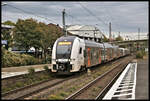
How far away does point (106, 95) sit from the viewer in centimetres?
1148

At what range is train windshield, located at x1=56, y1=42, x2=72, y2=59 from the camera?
18.6 meters

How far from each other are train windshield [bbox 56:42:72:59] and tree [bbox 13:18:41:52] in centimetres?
1893

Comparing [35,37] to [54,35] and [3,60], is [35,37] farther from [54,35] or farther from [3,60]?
[3,60]

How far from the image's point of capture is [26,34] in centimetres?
3741

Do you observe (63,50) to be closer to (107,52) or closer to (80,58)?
(80,58)

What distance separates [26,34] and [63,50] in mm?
20007

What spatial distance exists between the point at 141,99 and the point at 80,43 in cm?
1051

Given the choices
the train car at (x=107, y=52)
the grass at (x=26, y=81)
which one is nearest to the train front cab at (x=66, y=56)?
the grass at (x=26, y=81)

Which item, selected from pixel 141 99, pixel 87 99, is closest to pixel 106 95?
pixel 87 99

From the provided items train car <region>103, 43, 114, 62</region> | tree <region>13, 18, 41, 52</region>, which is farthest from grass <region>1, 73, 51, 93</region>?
tree <region>13, 18, 41, 52</region>

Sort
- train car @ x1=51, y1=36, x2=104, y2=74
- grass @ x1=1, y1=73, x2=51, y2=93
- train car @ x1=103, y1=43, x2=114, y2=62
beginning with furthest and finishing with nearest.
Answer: train car @ x1=103, y1=43, x2=114, y2=62, train car @ x1=51, y1=36, x2=104, y2=74, grass @ x1=1, y1=73, x2=51, y2=93

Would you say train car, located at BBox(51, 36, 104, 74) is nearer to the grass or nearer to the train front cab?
the train front cab

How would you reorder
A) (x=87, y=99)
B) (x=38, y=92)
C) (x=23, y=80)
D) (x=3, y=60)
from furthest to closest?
(x=3, y=60) < (x=23, y=80) < (x=38, y=92) < (x=87, y=99)

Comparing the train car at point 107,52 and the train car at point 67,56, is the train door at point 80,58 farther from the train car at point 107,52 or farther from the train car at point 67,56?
the train car at point 107,52
